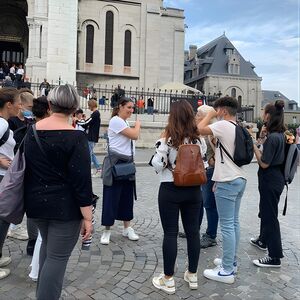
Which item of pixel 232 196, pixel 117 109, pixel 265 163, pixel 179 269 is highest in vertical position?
pixel 117 109

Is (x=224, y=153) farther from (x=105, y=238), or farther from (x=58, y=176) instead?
(x=105, y=238)

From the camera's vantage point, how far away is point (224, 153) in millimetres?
4336

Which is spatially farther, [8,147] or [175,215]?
[8,147]

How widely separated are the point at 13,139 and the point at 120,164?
1.50 m

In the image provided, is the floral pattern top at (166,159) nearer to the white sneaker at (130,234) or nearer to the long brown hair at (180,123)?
the long brown hair at (180,123)

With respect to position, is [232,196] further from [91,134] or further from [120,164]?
[91,134]

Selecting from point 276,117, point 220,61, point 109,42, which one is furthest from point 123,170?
point 220,61

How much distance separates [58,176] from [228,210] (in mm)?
2145

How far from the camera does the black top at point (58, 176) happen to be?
292cm

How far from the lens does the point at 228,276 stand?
4410 millimetres

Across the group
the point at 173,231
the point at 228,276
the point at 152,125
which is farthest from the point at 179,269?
the point at 152,125

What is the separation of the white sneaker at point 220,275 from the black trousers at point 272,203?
2.51 feet

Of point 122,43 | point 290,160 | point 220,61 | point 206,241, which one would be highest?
point 220,61

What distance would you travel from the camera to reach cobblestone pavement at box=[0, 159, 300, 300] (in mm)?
4078
